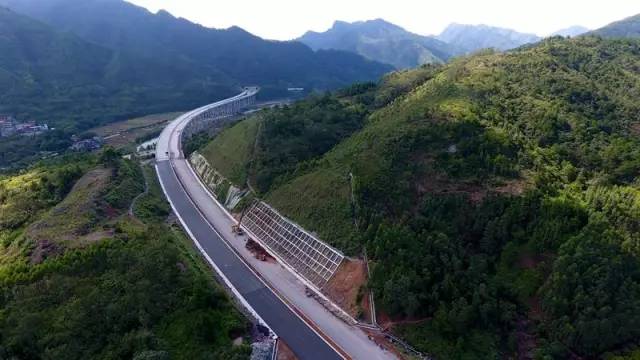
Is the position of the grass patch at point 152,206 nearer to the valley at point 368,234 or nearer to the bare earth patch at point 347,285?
the valley at point 368,234

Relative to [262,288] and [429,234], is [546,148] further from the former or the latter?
[262,288]

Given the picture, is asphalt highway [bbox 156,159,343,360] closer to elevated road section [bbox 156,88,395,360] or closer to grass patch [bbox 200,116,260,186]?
elevated road section [bbox 156,88,395,360]

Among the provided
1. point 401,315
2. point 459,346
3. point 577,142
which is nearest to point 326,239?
point 401,315

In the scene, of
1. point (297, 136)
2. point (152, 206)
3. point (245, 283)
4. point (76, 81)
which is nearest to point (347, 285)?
point (245, 283)

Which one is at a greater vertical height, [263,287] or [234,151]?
[234,151]

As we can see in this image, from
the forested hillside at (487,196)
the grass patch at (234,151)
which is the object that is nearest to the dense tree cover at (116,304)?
the forested hillside at (487,196)

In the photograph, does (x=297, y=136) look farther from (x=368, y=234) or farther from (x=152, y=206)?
(x=368, y=234)
